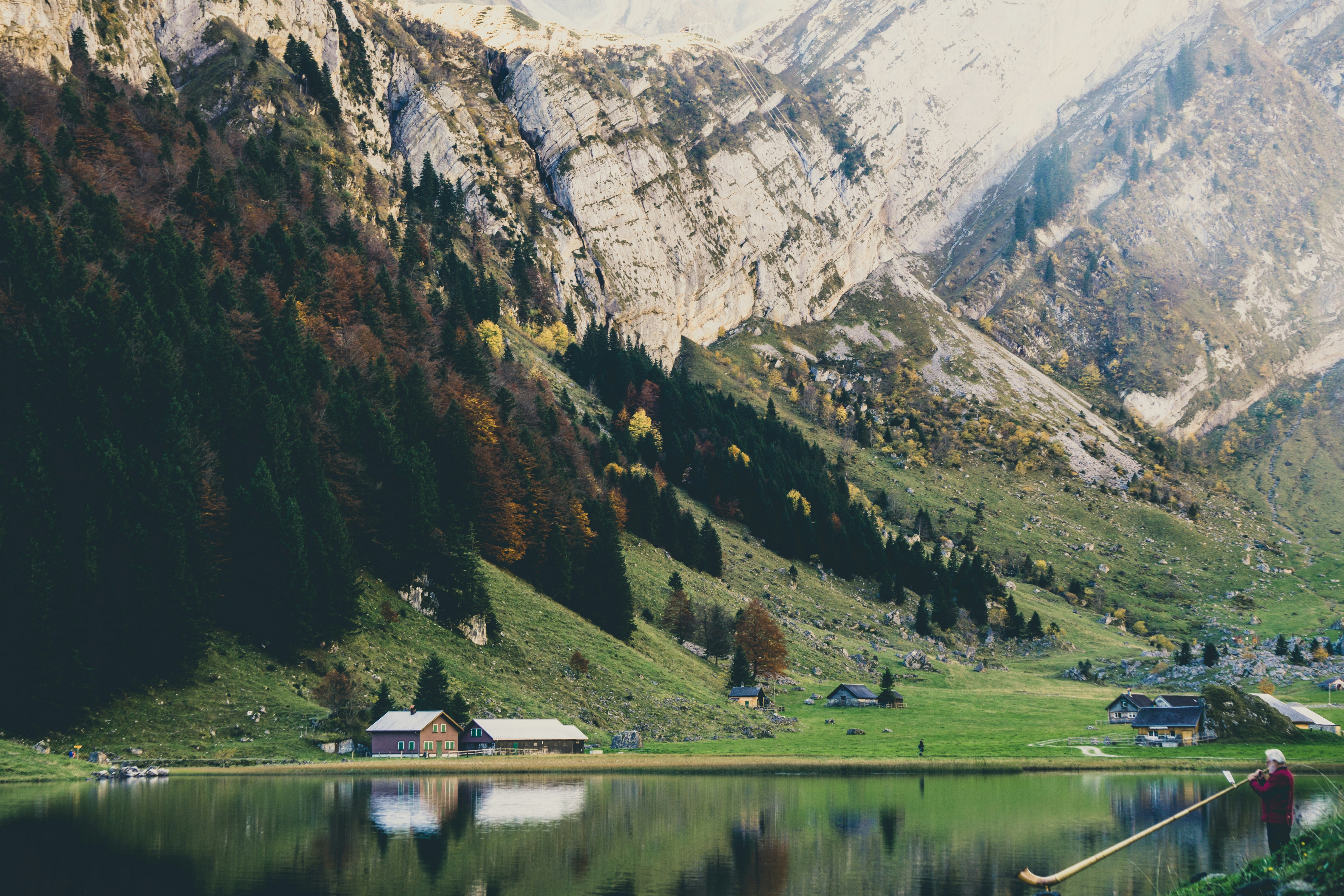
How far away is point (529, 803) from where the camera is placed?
51719 millimetres

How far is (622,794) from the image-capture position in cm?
5553

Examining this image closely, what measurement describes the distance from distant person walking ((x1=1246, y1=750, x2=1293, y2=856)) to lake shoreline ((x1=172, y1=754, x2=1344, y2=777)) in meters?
48.6

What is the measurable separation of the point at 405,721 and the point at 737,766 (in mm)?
23406

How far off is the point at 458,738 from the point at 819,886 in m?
43.9

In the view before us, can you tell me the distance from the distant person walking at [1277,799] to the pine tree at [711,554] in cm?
11316

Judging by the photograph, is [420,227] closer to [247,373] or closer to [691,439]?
[691,439]

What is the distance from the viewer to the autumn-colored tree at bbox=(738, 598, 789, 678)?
110812 millimetres

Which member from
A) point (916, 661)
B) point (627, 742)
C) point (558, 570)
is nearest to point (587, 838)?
point (627, 742)

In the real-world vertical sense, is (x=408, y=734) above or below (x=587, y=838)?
below

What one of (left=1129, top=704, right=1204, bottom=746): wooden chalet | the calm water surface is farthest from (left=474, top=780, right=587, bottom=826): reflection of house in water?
(left=1129, top=704, right=1204, bottom=746): wooden chalet

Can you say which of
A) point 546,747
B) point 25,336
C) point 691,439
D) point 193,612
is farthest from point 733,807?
point 691,439

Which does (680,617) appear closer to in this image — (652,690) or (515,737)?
(652,690)

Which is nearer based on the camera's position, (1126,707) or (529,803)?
(529,803)

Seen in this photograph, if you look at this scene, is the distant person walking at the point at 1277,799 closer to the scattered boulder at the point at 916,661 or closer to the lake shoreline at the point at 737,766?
the lake shoreline at the point at 737,766
